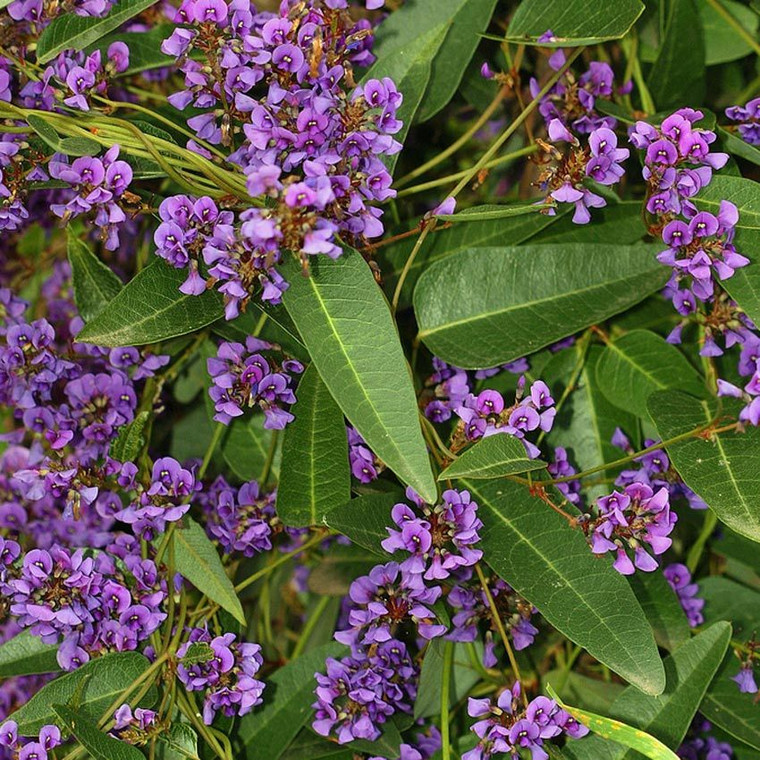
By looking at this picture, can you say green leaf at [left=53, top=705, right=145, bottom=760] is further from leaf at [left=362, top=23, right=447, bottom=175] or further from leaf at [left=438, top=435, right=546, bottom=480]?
leaf at [left=362, top=23, right=447, bottom=175]

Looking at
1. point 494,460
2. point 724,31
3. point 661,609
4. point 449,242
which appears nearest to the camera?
point 494,460

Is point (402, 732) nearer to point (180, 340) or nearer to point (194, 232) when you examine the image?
point (180, 340)

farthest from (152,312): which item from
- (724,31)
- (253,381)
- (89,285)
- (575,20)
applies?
(724,31)

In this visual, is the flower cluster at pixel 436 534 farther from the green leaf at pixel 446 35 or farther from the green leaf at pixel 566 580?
the green leaf at pixel 446 35

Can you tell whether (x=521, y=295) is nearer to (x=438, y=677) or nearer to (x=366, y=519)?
(x=366, y=519)

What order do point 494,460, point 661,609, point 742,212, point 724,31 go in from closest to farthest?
1. point 494,460
2. point 742,212
3. point 661,609
4. point 724,31

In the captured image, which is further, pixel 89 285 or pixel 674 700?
pixel 89 285

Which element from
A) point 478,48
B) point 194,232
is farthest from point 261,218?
point 478,48
